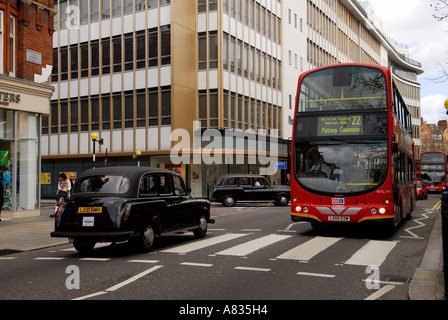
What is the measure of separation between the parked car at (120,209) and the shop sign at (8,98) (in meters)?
9.92

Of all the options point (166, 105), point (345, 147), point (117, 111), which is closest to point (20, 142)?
point (345, 147)

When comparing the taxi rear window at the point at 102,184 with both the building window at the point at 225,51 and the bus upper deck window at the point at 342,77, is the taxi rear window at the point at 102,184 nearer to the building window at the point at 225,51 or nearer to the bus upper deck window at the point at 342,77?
the bus upper deck window at the point at 342,77

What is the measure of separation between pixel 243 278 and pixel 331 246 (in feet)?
13.7

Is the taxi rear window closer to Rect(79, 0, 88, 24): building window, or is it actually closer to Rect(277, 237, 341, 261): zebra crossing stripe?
Rect(277, 237, 341, 261): zebra crossing stripe

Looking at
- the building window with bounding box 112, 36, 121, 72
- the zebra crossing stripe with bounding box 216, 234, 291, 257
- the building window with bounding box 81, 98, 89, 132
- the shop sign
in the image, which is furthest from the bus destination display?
the building window with bounding box 81, 98, 89, 132

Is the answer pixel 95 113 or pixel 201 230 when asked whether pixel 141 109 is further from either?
pixel 201 230

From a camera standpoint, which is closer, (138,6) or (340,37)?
(138,6)

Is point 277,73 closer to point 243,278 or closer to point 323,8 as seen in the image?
point 323,8

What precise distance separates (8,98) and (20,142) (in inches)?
75.6

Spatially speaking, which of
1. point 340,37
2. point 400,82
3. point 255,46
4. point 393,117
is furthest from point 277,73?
point 400,82

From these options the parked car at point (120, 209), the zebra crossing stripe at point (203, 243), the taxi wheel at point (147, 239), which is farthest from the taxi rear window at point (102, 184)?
the zebra crossing stripe at point (203, 243)

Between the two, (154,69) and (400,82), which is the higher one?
(400,82)

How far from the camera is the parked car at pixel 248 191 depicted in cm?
2805

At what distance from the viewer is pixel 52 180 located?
41031 millimetres
